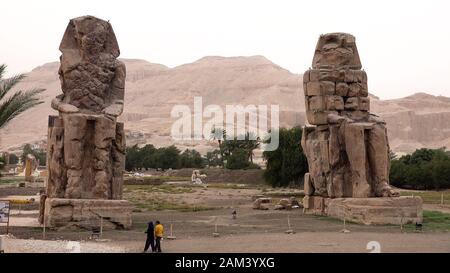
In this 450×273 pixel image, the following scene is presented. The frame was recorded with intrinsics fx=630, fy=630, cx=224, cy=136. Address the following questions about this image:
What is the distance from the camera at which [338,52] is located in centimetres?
1786

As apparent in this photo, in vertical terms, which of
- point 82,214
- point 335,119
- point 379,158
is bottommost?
point 82,214

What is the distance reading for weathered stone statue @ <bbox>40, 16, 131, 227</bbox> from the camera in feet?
46.6

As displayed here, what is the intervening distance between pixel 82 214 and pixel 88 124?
219 cm

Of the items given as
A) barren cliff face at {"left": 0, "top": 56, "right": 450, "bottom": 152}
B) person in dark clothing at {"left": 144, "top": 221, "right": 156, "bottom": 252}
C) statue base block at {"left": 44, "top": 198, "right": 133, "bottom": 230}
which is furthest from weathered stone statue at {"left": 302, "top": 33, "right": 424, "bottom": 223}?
barren cliff face at {"left": 0, "top": 56, "right": 450, "bottom": 152}

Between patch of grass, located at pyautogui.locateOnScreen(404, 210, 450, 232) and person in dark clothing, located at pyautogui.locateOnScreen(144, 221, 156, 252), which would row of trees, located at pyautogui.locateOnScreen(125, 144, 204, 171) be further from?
person in dark clothing, located at pyautogui.locateOnScreen(144, 221, 156, 252)

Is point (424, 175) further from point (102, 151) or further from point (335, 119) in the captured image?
point (102, 151)

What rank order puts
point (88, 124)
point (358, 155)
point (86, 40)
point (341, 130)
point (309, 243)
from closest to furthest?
point (309, 243)
point (88, 124)
point (86, 40)
point (358, 155)
point (341, 130)

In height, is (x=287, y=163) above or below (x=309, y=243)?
above

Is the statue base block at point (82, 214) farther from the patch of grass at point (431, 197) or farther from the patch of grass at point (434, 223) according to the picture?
the patch of grass at point (431, 197)

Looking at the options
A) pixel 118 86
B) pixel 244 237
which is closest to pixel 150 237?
pixel 244 237

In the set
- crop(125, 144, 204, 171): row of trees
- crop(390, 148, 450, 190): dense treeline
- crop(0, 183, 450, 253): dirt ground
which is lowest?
crop(0, 183, 450, 253): dirt ground

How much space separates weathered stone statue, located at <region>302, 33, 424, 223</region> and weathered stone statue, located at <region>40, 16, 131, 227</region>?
18.5ft

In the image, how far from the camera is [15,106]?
14.8 metres
